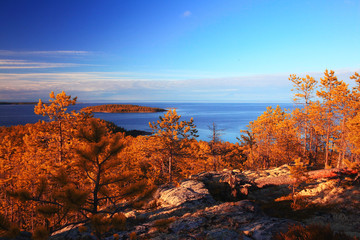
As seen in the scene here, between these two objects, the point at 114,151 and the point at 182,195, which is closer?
the point at 114,151

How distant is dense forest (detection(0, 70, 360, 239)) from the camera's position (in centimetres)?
778

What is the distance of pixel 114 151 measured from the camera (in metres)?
8.11

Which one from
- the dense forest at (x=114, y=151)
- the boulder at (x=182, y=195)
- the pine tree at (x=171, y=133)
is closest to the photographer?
the dense forest at (x=114, y=151)

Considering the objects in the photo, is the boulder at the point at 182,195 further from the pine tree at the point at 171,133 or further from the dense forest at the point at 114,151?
the pine tree at the point at 171,133

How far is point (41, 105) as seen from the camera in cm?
2031

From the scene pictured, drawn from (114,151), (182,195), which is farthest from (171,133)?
(114,151)

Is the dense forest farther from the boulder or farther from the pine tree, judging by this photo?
the boulder

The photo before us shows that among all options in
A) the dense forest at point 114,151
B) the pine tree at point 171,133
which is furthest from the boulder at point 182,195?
the pine tree at point 171,133

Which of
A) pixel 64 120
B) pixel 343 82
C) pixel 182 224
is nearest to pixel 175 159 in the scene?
pixel 64 120

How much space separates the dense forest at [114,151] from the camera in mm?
7777

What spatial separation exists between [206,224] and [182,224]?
1.00 metres

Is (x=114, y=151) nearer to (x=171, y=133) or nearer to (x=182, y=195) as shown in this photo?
(x=182, y=195)

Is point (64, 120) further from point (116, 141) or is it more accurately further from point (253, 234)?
point (253, 234)

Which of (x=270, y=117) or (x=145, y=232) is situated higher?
(x=270, y=117)
